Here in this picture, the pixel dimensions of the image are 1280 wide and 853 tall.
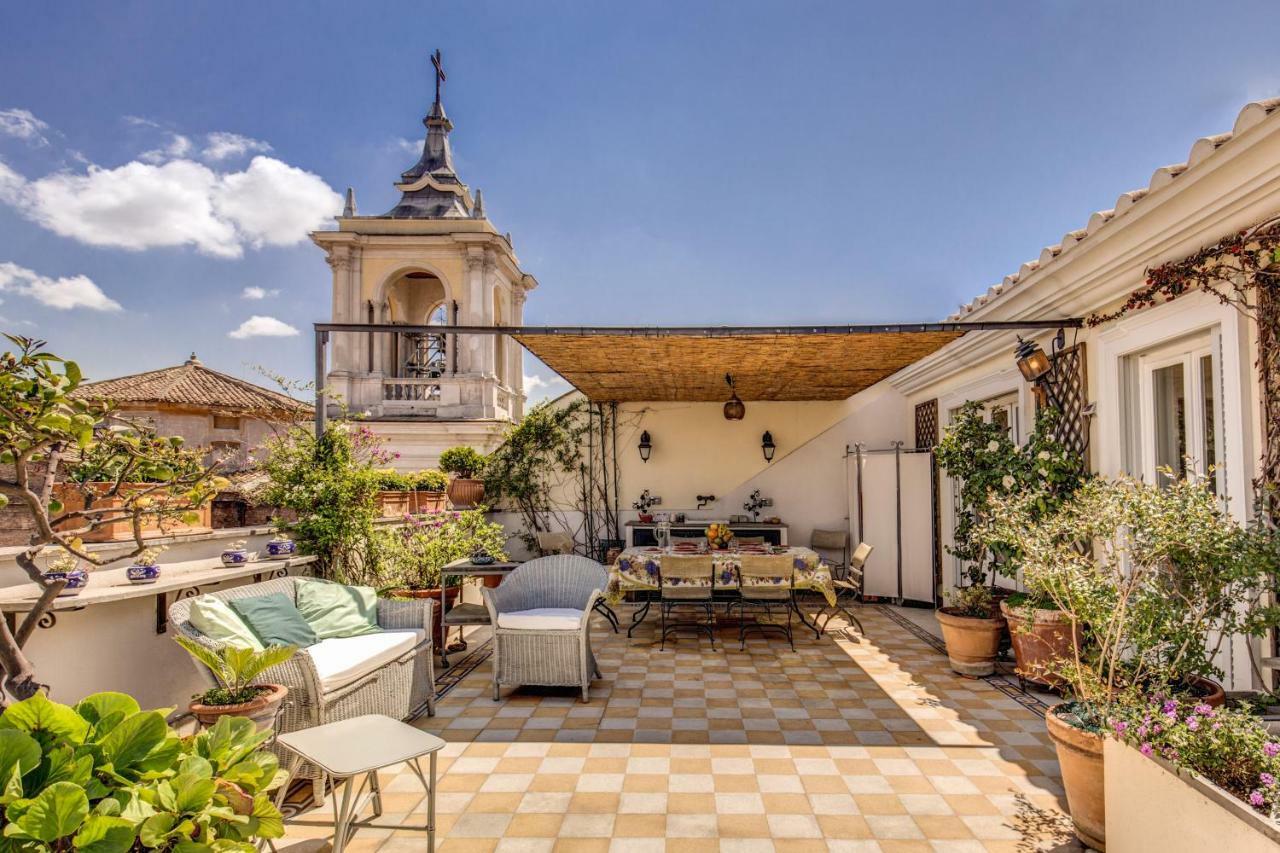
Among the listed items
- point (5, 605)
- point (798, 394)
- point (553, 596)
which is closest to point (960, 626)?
point (553, 596)

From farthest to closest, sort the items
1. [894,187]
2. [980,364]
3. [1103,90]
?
[894,187] < [980,364] < [1103,90]

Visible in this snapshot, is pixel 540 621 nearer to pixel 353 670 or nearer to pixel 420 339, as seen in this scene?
pixel 353 670

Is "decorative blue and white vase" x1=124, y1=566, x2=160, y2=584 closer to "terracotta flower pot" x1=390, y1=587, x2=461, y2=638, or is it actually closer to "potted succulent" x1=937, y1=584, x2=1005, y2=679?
"terracotta flower pot" x1=390, y1=587, x2=461, y2=638

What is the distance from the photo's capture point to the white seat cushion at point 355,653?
3.39 meters

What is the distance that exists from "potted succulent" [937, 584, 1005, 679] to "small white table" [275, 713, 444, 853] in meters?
4.08

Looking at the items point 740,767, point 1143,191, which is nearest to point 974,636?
point 740,767

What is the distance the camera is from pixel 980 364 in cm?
661

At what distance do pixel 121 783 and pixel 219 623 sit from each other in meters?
2.02

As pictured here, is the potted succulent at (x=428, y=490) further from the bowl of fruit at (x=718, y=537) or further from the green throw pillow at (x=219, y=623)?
the green throw pillow at (x=219, y=623)

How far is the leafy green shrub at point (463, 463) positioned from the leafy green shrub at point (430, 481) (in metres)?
0.14

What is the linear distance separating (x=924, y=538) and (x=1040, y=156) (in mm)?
4291

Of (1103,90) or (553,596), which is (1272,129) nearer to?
(1103,90)

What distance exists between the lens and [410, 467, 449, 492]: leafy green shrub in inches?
358

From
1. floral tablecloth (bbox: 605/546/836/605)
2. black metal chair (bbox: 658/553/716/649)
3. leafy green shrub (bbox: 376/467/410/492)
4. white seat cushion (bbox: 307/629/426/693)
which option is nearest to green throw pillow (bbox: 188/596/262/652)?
white seat cushion (bbox: 307/629/426/693)
